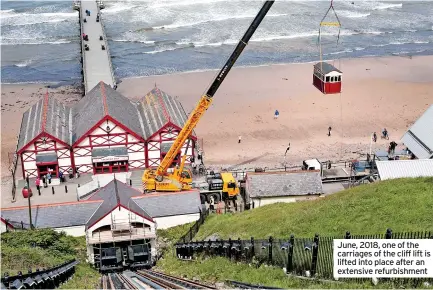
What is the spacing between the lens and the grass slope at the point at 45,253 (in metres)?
22.3

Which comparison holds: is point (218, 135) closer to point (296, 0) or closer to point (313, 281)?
point (313, 281)

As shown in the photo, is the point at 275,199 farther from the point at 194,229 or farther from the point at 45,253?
the point at 45,253

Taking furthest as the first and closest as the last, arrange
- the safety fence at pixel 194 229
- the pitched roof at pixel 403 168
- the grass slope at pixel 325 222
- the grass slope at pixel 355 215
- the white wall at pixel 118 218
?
1. the pitched roof at pixel 403 168
2. the safety fence at pixel 194 229
3. the white wall at pixel 118 218
4. the grass slope at pixel 355 215
5. the grass slope at pixel 325 222

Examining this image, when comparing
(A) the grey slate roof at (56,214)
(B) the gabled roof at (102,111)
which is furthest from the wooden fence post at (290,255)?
(B) the gabled roof at (102,111)

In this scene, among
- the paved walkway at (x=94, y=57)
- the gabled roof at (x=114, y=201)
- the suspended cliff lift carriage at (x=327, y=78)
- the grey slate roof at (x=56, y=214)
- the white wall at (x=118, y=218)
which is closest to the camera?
the white wall at (x=118, y=218)

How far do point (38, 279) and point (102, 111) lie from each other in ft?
81.3

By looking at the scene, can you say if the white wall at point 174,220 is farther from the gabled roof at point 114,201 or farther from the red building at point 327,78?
the red building at point 327,78

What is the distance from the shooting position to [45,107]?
145 feet

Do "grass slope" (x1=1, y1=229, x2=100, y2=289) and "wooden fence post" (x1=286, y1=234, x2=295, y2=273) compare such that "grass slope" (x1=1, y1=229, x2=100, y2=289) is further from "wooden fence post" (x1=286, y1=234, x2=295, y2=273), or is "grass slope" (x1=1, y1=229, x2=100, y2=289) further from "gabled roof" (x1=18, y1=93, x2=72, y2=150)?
"gabled roof" (x1=18, y1=93, x2=72, y2=150)

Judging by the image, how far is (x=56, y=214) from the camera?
32.3 meters

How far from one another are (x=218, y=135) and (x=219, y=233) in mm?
23220

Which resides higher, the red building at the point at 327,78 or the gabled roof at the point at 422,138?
the red building at the point at 327,78

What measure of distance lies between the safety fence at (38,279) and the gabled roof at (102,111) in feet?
65.8

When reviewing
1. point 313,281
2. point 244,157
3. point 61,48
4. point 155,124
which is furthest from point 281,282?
point 61,48
